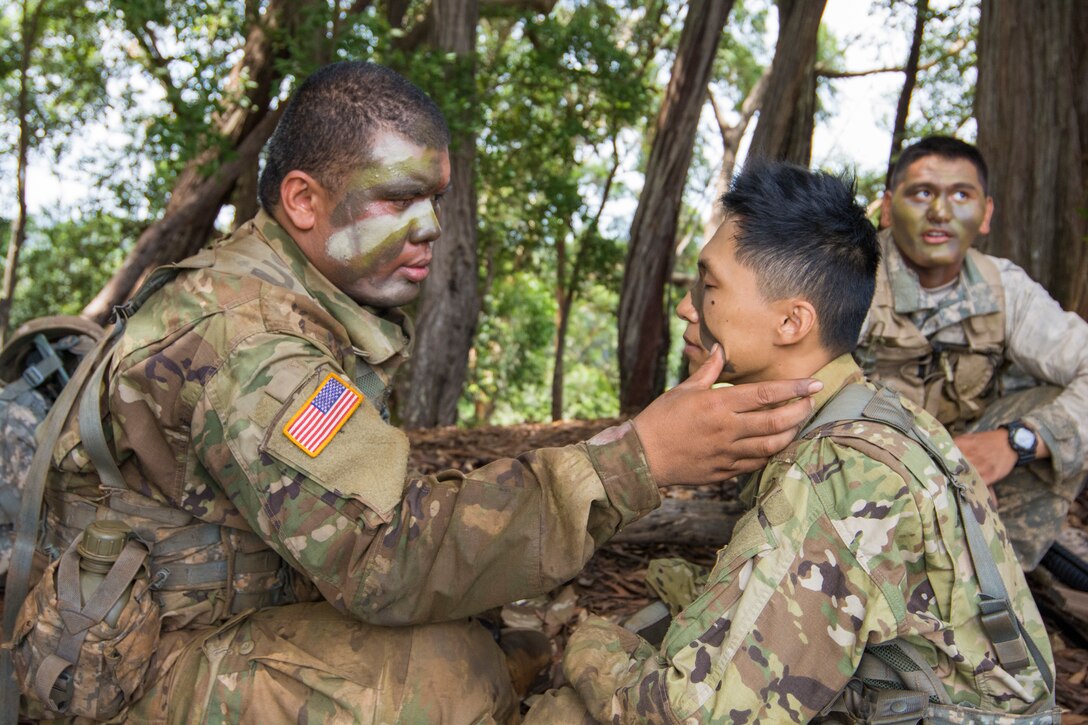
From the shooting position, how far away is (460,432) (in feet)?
23.2

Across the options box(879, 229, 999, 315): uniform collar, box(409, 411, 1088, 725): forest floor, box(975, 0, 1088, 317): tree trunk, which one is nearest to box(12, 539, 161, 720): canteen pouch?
box(409, 411, 1088, 725): forest floor

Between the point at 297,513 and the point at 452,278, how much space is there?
5.91 m

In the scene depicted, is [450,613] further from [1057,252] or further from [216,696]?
[1057,252]

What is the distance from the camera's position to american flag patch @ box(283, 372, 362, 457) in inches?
85.6

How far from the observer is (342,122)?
8.85 feet

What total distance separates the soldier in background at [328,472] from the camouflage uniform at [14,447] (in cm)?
62

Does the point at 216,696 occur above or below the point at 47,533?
below

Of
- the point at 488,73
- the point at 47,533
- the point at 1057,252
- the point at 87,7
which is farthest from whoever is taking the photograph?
Answer: the point at 87,7

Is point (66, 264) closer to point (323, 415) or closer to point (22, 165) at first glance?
point (22, 165)

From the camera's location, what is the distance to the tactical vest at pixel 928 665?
2184mm

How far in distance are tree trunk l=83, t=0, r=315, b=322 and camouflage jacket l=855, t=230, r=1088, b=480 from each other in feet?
18.0

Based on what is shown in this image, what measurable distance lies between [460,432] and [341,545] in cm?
488

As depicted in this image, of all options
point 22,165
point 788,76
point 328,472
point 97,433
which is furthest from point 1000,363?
point 22,165

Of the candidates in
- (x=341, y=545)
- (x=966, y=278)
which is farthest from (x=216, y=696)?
(x=966, y=278)
